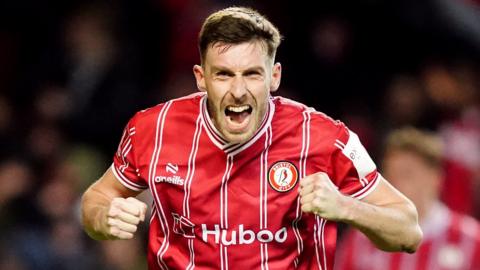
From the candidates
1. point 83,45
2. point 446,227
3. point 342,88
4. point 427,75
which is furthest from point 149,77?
point 446,227

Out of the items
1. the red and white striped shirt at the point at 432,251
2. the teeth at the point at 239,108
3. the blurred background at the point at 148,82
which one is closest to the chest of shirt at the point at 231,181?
the teeth at the point at 239,108

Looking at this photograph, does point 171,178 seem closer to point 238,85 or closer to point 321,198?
point 238,85

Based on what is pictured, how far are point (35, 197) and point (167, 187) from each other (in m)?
3.64

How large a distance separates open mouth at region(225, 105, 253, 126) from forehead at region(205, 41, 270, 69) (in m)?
0.16

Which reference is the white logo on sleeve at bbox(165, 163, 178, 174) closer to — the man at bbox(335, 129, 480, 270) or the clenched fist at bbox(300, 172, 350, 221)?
the clenched fist at bbox(300, 172, 350, 221)

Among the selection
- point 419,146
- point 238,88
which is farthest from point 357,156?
point 419,146

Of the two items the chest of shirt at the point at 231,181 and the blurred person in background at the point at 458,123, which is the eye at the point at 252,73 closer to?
the chest of shirt at the point at 231,181

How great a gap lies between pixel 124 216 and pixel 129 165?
0.42 meters

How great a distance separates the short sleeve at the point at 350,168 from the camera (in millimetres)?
4918

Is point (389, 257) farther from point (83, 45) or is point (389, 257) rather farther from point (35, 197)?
point (83, 45)

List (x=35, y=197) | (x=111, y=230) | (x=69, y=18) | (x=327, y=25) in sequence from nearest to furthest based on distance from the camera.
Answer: (x=111, y=230) < (x=35, y=197) < (x=69, y=18) < (x=327, y=25)

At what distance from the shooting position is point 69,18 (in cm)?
1009

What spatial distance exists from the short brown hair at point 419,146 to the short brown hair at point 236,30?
2.64 meters

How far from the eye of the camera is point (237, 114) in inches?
191
